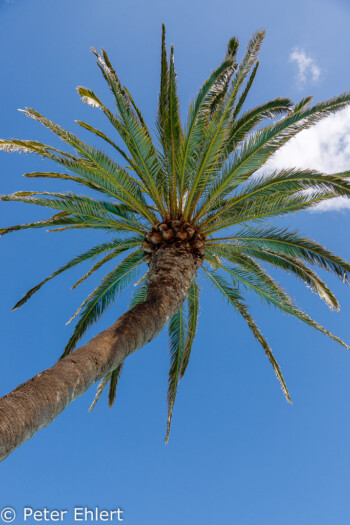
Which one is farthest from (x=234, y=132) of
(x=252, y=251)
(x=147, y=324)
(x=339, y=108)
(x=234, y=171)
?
(x=147, y=324)

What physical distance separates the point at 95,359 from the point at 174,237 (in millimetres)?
3129

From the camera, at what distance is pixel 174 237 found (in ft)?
21.6

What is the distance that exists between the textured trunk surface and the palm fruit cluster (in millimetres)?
200

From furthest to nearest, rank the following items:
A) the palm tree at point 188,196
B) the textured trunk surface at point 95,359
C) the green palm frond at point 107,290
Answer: the green palm frond at point 107,290
the palm tree at point 188,196
the textured trunk surface at point 95,359

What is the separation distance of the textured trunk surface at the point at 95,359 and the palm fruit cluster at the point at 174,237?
20 centimetres

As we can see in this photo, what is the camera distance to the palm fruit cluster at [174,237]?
6.55 metres

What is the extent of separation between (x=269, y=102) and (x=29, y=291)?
6.05 metres

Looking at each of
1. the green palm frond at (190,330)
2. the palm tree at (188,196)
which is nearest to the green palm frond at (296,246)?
the palm tree at (188,196)

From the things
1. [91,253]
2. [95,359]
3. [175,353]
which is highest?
[91,253]

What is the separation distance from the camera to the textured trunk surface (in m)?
2.96

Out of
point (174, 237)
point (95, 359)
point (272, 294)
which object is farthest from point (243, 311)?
point (95, 359)

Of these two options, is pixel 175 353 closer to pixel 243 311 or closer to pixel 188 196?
pixel 243 311

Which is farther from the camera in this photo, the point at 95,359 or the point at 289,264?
the point at 289,264

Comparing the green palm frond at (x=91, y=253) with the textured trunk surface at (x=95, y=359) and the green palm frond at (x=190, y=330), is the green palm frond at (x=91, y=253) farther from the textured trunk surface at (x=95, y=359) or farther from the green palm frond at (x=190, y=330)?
the green palm frond at (x=190, y=330)
